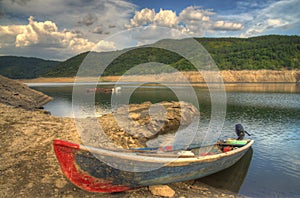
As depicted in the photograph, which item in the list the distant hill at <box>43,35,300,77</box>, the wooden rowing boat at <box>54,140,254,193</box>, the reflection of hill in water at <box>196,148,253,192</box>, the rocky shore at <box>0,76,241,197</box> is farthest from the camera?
the distant hill at <box>43,35,300,77</box>

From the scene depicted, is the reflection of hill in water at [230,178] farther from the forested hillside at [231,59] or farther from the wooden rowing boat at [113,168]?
the forested hillside at [231,59]

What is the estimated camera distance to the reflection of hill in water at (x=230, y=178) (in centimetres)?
1091

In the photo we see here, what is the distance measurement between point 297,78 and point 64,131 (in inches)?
4437

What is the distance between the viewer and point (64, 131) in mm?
15336

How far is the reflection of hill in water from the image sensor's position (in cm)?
1091

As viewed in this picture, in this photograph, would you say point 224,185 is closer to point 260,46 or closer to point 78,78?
point 260,46

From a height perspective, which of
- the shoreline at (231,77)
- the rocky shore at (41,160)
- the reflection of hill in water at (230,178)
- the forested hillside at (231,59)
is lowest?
the reflection of hill in water at (230,178)

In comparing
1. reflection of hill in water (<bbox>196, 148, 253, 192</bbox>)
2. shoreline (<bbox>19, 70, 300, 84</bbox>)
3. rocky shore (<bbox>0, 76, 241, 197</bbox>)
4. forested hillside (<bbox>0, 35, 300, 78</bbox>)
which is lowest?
reflection of hill in water (<bbox>196, 148, 253, 192</bbox>)

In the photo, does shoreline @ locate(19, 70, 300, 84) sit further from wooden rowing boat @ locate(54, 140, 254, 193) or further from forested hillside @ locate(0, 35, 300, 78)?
wooden rowing boat @ locate(54, 140, 254, 193)

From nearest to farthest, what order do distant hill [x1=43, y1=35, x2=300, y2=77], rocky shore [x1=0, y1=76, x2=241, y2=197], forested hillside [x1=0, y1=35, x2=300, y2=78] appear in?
rocky shore [x1=0, y1=76, x2=241, y2=197] < forested hillside [x1=0, y1=35, x2=300, y2=78] < distant hill [x1=43, y1=35, x2=300, y2=77]

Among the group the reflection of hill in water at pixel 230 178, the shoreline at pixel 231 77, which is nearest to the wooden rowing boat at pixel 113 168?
the reflection of hill in water at pixel 230 178

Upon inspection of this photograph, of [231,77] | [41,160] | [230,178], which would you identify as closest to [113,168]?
[41,160]

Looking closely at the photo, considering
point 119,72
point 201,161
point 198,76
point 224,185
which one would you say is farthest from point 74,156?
point 119,72

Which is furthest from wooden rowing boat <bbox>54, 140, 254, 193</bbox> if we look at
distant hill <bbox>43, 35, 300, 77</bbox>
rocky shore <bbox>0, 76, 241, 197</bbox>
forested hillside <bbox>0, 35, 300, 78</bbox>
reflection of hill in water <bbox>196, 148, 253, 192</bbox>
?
distant hill <bbox>43, 35, 300, 77</bbox>
